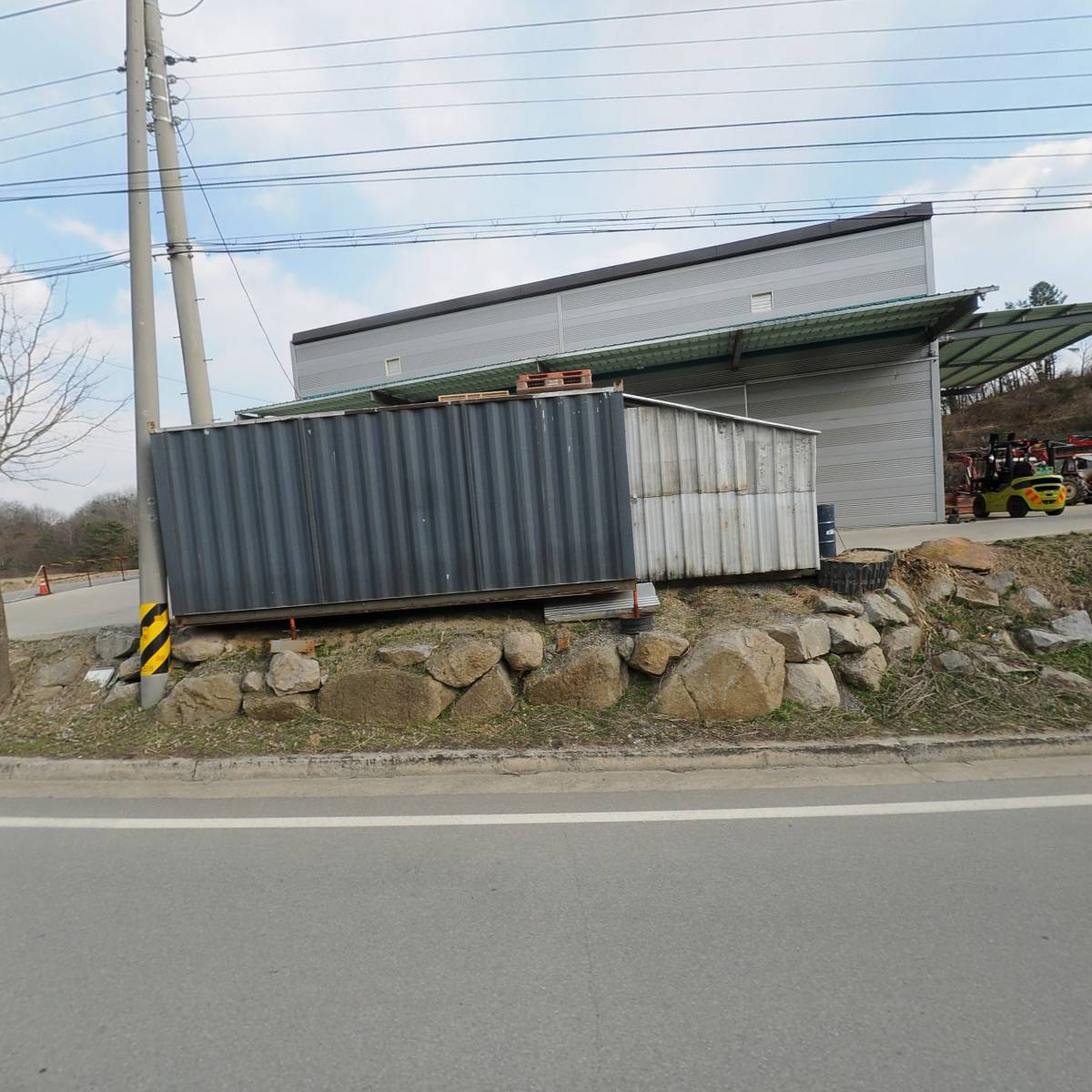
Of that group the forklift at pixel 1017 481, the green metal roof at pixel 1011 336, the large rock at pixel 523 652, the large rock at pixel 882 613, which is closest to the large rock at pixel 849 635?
the large rock at pixel 882 613

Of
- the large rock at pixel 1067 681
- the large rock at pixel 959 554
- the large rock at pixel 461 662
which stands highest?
the large rock at pixel 959 554

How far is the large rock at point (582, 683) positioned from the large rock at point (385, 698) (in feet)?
2.53

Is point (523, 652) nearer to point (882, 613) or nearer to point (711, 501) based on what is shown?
point (711, 501)

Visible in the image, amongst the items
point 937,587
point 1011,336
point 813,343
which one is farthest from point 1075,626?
point 1011,336

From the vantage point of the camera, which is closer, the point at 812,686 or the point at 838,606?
the point at 812,686

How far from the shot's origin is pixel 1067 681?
546 centimetres

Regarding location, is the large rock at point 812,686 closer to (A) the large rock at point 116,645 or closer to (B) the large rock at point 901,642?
(B) the large rock at point 901,642

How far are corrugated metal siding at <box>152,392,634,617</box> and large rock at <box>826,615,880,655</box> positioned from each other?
191cm

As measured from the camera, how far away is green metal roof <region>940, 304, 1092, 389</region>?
13.2 m

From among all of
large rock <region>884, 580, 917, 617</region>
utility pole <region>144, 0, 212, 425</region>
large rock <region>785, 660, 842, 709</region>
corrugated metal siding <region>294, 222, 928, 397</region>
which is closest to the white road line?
large rock <region>785, 660, 842, 709</region>

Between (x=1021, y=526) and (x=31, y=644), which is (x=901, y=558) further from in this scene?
(x=31, y=644)

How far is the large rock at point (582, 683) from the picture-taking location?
18.4 feet

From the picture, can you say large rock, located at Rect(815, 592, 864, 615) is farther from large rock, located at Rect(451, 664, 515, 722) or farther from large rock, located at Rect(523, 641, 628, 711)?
large rock, located at Rect(451, 664, 515, 722)

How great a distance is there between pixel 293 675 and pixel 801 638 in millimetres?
4497
